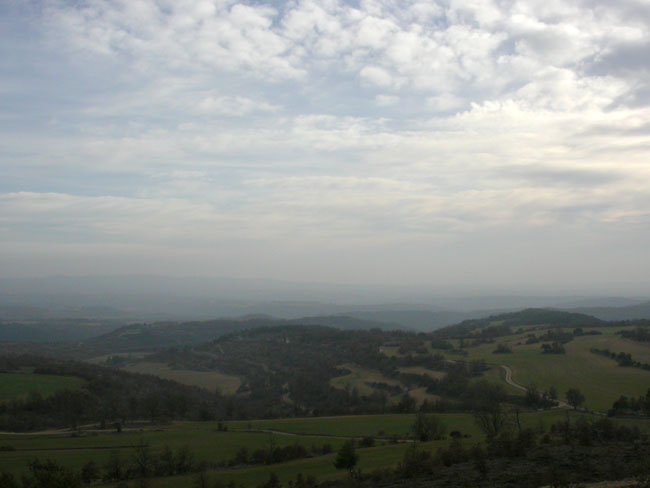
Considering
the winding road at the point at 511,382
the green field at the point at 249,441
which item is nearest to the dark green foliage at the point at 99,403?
the green field at the point at 249,441

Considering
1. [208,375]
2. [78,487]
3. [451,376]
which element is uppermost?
[78,487]

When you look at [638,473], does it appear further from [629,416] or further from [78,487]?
[629,416]

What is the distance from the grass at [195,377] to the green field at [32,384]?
2544cm

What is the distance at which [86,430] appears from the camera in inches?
2147

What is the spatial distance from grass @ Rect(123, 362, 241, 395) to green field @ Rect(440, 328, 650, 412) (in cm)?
4291

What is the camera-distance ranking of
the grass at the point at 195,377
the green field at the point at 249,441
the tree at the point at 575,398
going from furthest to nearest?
1. the grass at the point at 195,377
2. the tree at the point at 575,398
3. the green field at the point at 249,441

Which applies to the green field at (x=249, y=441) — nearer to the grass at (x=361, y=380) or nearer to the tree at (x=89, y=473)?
the tree at (x=89, y=473)

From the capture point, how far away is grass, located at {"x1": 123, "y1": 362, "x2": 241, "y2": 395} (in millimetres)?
94938

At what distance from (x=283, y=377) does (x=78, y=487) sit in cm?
8042

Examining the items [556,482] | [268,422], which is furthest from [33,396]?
[556,482]

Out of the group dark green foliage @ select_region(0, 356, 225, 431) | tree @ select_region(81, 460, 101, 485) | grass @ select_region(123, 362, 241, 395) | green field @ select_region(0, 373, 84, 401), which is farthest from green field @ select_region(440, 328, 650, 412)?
green field @ select_region(0, 373, 84, 401)

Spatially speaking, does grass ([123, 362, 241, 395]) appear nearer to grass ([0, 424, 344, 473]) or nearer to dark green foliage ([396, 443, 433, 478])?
grass ([0, 424, 344, 473])

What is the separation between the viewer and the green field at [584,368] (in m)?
54.9

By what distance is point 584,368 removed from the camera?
221 feet
